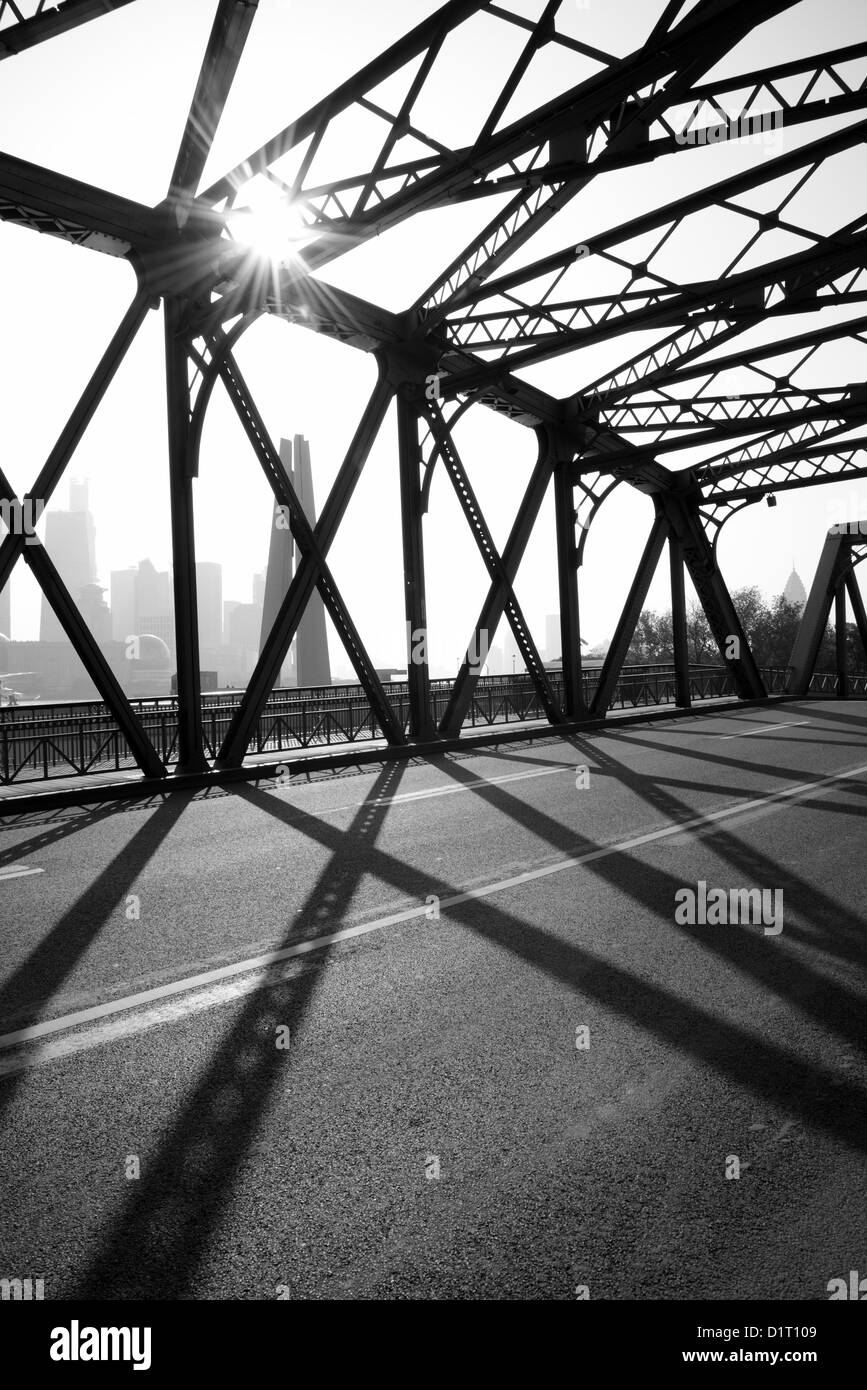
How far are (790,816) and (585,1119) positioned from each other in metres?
7.16

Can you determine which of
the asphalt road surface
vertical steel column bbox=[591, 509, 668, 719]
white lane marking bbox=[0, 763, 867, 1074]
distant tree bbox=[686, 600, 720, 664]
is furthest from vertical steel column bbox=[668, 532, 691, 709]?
distant tree bbox=[686, 600, 720, 664]

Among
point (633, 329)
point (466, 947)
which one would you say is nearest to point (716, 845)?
point (466, 947)

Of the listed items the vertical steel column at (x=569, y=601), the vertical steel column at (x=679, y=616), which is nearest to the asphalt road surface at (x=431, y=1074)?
the vertical steel column at (x=569, y=601)

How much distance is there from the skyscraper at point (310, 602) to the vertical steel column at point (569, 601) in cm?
4392

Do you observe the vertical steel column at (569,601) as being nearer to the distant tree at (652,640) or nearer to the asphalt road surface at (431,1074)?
the asphalt road surface at (431,1074)

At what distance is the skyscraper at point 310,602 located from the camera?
246 ft

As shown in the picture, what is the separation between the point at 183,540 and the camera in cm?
1341

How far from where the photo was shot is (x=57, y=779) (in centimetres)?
1384

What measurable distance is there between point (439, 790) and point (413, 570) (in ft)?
21.9

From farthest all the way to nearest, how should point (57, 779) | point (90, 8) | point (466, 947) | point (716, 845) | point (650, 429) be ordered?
1. point (650, 429)
2. point (57, 779)
3. point (90, 8)
4. point (716, 845)
5. point (466, 947)

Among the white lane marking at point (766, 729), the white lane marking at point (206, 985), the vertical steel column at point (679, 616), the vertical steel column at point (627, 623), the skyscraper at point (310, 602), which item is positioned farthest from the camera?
the skyscraper at point (310, 602)

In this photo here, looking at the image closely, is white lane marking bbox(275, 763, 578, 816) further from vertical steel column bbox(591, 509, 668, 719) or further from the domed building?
the domed building
